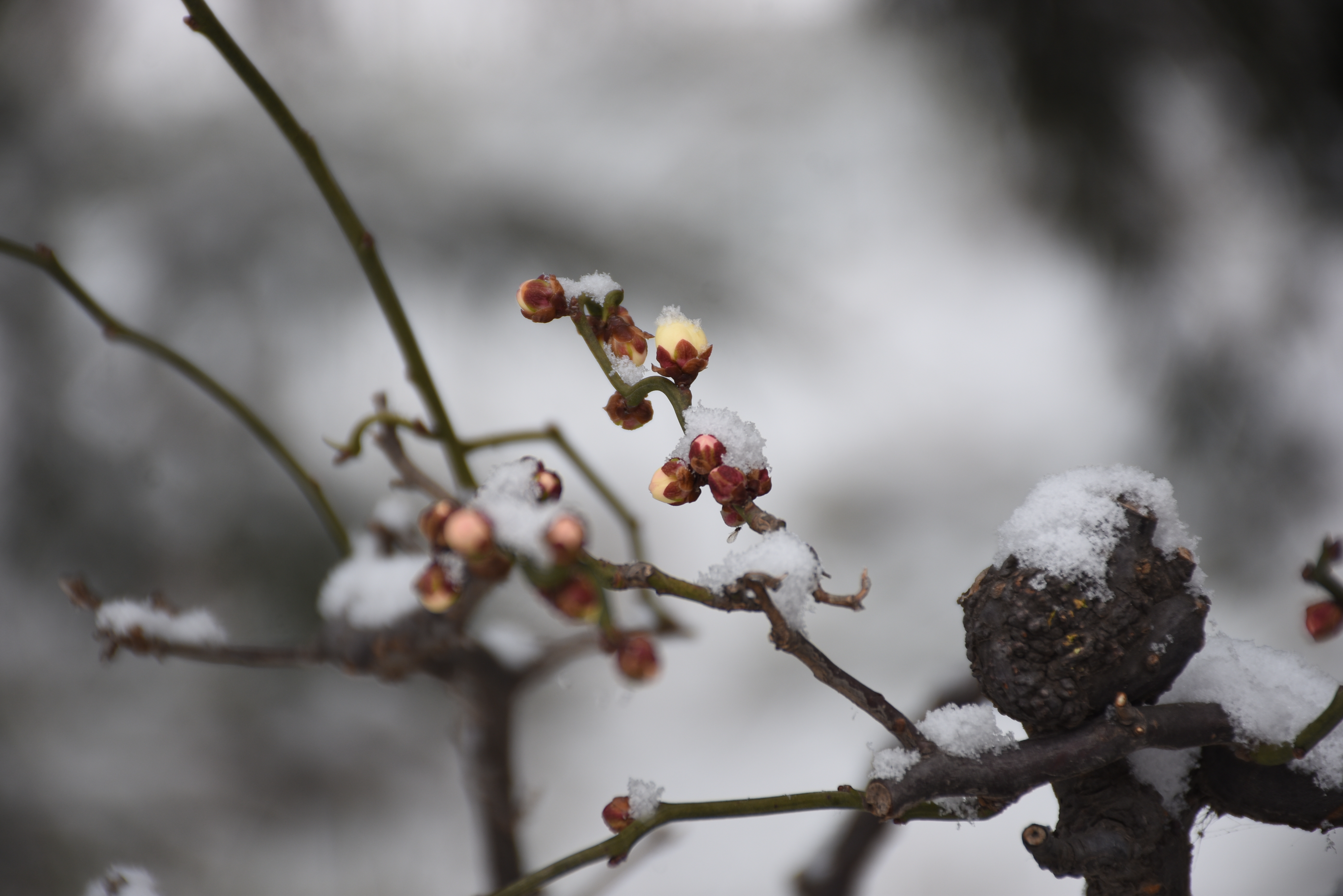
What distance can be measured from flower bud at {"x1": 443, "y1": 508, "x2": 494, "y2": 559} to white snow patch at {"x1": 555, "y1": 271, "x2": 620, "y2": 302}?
86 mm

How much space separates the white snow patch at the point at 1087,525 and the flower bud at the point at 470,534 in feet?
0.43

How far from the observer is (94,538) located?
0.58m

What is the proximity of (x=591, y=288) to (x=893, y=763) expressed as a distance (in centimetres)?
14

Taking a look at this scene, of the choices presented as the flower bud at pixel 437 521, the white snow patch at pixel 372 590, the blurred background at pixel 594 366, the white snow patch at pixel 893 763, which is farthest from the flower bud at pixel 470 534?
the blurred background at pixel 594 366

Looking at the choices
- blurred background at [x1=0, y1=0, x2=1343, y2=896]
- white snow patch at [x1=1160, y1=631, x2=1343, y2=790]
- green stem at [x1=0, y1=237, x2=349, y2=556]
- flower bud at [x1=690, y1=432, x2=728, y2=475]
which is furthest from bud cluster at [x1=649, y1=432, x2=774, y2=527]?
blurred background at [x1=0, y1=0, x2=1343, y2=896]

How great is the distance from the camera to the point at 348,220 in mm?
305

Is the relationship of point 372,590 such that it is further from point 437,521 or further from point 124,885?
point 437,521

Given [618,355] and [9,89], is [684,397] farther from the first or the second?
[9,89]

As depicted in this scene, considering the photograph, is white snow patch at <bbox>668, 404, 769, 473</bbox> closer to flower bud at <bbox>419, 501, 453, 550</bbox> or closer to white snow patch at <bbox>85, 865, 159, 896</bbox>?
flower bud at <bbox>419, 501, 453, 550</bbox>

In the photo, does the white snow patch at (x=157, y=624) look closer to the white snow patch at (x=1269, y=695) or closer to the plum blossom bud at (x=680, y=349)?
the plum blossom bud at (x=680, y=349)

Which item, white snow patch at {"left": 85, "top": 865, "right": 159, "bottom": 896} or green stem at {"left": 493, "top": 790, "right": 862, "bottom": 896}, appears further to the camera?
white snow patch at {"left": 85, "top": 865, "right": 159, "bottom": 896}

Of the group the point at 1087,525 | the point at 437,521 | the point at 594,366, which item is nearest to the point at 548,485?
A: the point at 437,521

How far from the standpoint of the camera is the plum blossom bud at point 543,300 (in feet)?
0.73

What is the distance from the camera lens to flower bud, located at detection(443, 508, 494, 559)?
0.16 m
